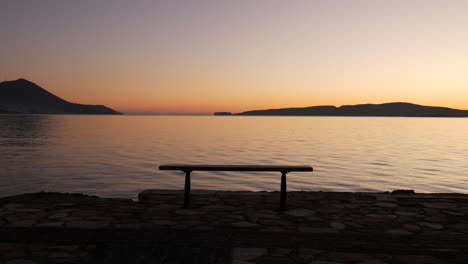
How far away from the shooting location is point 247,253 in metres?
4.52

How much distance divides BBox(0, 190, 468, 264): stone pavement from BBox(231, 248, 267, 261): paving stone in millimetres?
11

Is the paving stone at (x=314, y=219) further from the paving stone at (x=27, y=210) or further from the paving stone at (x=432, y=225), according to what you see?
the paving stone at (x=27, y=210)

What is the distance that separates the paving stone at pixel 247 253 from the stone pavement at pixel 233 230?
0.04 feet

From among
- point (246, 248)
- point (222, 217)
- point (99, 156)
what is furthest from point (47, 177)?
point (246, 248)

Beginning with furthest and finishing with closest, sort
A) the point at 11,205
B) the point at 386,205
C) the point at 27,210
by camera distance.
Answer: the point at 386,205 → the point at 11,205 → the point at 27,210

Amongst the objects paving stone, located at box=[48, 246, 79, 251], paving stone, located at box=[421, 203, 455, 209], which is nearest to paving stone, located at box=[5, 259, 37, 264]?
paving stone, located at box=[48, 246, 79, 251]

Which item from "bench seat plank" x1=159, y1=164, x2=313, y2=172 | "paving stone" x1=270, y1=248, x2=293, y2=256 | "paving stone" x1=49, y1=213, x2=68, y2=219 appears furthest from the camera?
"bench seat plank" x1=159, y1=164, x2=313, y2=172

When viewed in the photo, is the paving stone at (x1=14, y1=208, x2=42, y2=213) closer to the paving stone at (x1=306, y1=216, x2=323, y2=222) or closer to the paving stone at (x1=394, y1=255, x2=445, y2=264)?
the paving stone at (x1=306, y1=216, x2=323, y2=222)

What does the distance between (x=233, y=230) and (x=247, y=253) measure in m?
0.95

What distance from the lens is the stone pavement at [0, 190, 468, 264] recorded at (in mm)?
4441

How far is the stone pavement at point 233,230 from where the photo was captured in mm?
4441

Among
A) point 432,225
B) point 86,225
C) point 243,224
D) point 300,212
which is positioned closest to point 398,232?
point 432,225

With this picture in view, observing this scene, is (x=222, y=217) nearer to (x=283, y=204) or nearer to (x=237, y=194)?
(x=283, y=204)

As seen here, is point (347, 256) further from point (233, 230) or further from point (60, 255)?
point (60, 255)
